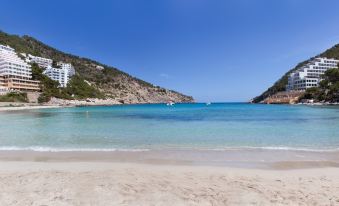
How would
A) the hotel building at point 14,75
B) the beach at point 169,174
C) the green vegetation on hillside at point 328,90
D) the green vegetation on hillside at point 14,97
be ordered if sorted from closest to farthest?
the beach at point 169,174, the green vegetation on hillside at point 14,97, the green vegetation on hillside at point 328,90, the hotel building at point 14,75

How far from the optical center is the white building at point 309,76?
5374 inches

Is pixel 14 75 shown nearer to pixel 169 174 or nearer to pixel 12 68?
pixel 12 68

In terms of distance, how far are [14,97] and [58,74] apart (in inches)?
1950

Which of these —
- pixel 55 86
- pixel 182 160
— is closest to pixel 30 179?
pixel 182 160

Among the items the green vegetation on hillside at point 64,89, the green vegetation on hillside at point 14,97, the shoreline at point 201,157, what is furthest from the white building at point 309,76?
the shoreline at point 201,157

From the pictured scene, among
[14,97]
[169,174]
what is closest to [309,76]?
[14,97]

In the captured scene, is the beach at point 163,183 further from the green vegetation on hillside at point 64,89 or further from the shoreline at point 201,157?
the green vegetation on hillside at point 64,89

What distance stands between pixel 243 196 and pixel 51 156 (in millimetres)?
8263

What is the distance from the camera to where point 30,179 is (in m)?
7.33

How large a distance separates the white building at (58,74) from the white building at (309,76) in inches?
4528

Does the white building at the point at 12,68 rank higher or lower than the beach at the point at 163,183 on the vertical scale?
higher

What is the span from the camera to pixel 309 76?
142 metres

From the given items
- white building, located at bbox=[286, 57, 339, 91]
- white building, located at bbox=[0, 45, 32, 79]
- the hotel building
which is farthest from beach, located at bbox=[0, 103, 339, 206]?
white building, located at bbox=[286, 57, 339, 91]

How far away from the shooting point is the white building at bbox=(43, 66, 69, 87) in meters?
145
